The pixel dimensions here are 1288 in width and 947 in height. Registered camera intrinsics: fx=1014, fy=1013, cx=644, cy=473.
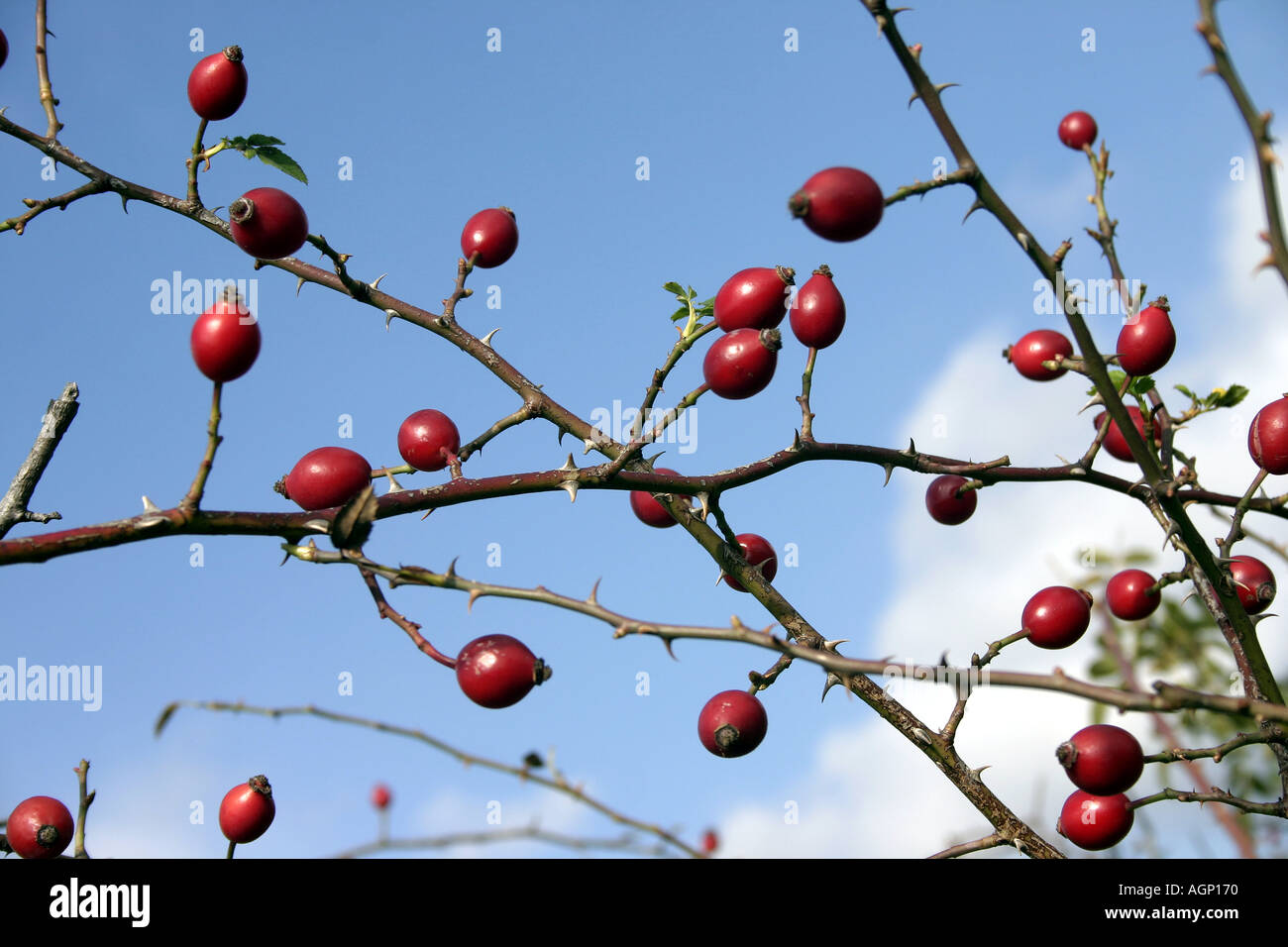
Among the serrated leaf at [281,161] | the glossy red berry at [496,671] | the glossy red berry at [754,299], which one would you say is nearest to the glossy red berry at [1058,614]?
the glossy red berry at [754,299]

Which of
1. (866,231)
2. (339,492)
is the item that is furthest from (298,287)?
(866,231)

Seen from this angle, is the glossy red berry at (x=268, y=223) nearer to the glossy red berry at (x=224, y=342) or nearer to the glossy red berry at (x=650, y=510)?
the glossy red berry at (x=224, y=342)

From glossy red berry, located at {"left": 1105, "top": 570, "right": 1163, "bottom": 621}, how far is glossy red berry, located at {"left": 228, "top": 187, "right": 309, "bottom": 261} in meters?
2.94

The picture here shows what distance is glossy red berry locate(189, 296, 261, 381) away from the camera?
2.00 metres

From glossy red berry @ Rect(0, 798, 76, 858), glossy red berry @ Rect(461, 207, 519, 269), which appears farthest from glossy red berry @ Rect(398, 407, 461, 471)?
glossy red berry @ Rect(0, 798, 76, 858)

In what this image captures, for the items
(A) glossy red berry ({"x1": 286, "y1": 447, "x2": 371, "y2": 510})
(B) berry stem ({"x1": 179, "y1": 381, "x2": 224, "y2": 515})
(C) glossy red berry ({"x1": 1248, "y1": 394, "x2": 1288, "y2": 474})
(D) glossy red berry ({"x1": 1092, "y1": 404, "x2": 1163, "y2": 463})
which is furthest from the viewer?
(D) glossy red berry ({"x1": 1092, "y1": 404, "x2": 1163, "y2": 463})

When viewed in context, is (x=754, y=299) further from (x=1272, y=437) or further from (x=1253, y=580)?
(x=1253, y=580)

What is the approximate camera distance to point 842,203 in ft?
6.91

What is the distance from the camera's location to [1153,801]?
268cm

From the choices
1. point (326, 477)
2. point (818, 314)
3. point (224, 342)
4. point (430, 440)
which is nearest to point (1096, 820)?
point (818, 314)

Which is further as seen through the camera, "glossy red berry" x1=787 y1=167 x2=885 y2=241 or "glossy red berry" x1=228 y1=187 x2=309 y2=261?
"glossy red berry" x1=228 y1=187 x2=309 y2=261

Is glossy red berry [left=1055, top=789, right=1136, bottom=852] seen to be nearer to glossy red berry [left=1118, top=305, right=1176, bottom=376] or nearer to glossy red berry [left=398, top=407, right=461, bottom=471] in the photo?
glossy red berry [left=1118, top=305, right=1176, bottom=376]
